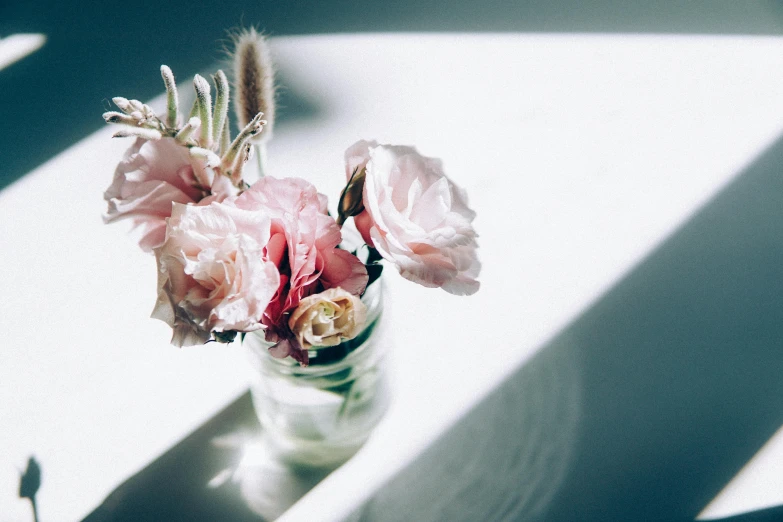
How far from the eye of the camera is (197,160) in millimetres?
456

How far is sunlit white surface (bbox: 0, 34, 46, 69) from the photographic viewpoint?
92 centimetres

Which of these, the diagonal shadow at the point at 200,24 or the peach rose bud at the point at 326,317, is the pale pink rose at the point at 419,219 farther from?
the diagonal shadow at the point at 200,24

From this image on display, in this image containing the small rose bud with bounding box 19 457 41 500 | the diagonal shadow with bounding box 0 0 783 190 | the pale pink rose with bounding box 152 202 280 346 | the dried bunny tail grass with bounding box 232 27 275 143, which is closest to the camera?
the pale pink rose with bounding box 152 202 280 346

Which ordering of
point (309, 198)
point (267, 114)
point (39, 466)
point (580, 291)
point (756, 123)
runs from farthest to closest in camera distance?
point (756, 123), point (580, 291), point (39, 466), point (267, 114), point (309, 198)

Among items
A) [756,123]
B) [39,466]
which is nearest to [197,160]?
[39,466]

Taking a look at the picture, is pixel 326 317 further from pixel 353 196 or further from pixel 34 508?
pixel 34 508

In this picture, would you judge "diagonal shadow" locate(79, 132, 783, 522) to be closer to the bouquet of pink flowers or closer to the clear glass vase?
the clear glass vase

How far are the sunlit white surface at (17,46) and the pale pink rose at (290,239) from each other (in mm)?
683

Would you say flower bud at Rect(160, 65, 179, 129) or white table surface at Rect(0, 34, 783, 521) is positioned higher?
flower bud at Rect(160, 65, 179, 129)

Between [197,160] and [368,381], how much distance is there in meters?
0.25

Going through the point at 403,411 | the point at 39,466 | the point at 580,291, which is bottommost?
the point at 39,466

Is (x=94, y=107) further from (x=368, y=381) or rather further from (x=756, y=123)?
(x=756, y=123)

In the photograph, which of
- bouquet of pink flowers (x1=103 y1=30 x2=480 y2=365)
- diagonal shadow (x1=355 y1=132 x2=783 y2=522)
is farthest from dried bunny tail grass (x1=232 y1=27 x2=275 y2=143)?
diagonal shadow (x1=355 y1=132 x2=783 y2=522)

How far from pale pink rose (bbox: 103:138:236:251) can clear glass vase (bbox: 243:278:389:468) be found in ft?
0.38
